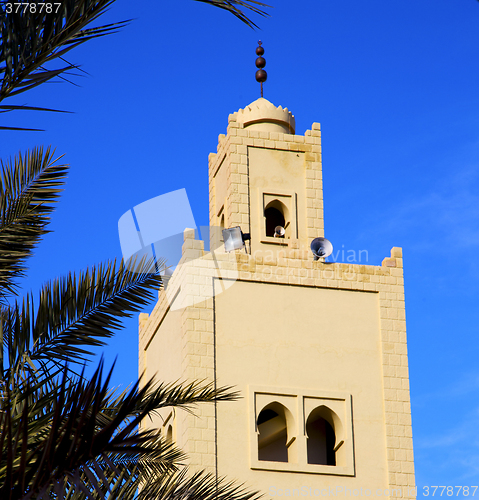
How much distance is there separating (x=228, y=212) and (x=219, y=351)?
4.00 meters

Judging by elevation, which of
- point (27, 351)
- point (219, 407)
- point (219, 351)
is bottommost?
point (27, 351)

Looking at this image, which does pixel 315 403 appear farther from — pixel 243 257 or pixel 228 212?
pixel 228 212

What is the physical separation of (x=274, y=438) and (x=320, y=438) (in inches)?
40.9

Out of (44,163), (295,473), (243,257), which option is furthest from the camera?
(243,257)

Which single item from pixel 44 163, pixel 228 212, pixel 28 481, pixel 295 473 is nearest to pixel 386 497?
pixel 295 473

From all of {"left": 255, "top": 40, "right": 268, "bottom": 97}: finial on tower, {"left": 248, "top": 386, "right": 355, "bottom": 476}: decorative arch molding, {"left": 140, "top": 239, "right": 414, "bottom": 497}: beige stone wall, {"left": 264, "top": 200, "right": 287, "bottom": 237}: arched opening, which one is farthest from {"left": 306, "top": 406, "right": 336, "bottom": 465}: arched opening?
{"left": 255, "top": 40, "right": 268, "bottom": 97}: finial on tower

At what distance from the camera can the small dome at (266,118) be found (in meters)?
21.6

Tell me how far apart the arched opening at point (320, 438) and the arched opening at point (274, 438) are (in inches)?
21.1

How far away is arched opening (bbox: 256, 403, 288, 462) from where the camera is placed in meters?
17.9

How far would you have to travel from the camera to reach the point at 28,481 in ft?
16.2

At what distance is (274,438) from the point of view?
59.1 ft

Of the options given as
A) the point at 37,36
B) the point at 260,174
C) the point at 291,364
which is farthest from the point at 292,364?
the point at 37,36

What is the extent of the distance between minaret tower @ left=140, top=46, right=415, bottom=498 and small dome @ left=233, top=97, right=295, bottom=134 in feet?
9.34

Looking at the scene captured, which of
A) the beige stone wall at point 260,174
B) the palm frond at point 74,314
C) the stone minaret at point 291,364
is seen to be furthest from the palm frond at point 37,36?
the beige stone wall at point 260,174
